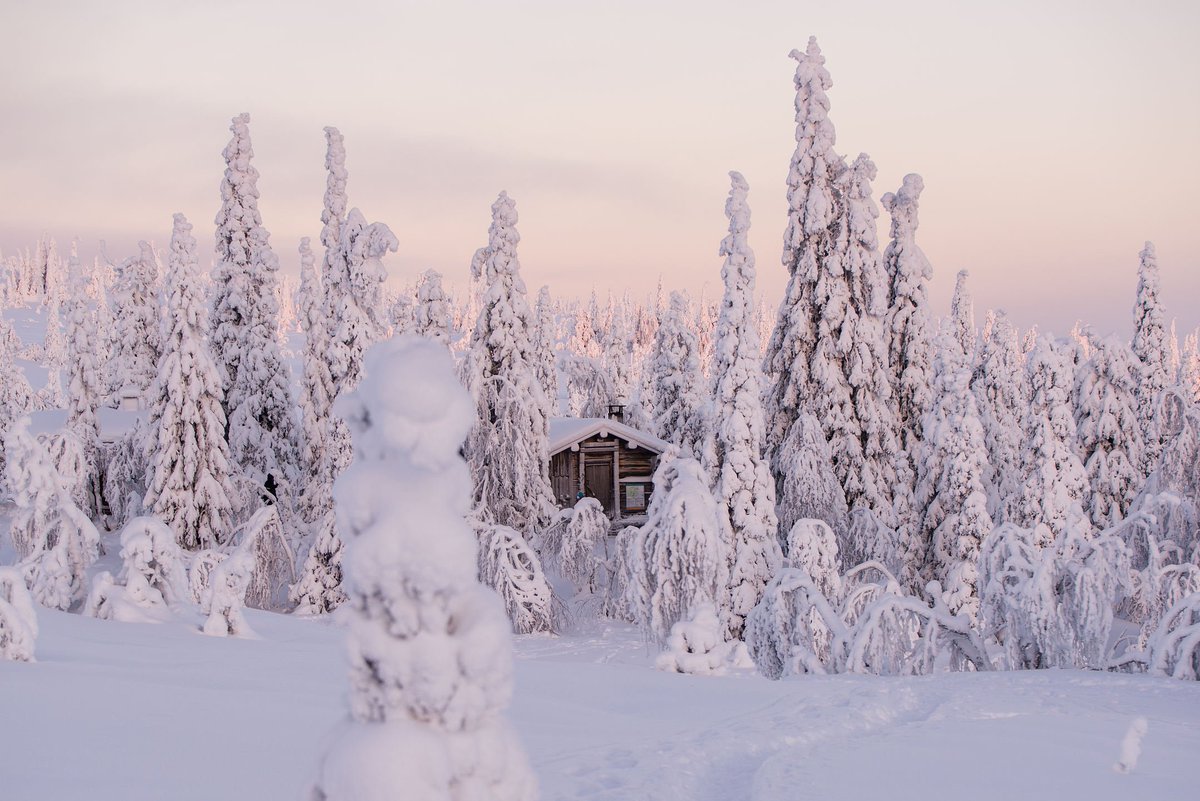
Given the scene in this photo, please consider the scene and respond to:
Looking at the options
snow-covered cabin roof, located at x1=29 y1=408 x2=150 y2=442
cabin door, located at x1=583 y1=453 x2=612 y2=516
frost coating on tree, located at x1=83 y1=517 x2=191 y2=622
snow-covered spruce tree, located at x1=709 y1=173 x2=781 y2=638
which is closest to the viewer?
frost coating on tree, located at x1=83 y1=517 x2=191 y2=622

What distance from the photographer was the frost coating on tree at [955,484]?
2530 centimetres

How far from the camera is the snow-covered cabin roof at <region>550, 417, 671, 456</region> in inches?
1368

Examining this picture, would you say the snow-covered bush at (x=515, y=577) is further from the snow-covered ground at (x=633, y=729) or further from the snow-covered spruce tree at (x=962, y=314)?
the snow-covered spruce tree at (x=962, y=314)

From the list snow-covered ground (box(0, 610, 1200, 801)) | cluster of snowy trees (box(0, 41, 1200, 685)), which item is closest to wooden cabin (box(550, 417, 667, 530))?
cluster of snowy trees (box(0, 41, 1200, 685))

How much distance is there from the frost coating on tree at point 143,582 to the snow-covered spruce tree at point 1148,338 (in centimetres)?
3191

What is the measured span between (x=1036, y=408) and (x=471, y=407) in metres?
26.1

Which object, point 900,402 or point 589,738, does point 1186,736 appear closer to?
point 589,738

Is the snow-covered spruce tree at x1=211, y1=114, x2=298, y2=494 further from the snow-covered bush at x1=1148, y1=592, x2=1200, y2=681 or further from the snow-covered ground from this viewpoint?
the snow-covered bush at x1=1148, y1=592, x2=1200, y2=681

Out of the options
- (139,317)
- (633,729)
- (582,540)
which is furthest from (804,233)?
(139,317)

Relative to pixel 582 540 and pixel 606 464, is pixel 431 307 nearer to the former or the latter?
pixel 582 540

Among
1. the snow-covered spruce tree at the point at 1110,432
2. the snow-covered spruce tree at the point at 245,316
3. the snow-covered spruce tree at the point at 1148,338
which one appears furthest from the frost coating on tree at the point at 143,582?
the snow-covered spruce tree at the point at 1148,338

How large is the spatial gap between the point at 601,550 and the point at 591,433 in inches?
216

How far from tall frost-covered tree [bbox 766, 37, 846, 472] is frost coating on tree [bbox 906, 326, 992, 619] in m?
3.88

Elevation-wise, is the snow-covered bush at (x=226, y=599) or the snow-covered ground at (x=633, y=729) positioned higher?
the snow-covered bush at (x=226, y=599)
